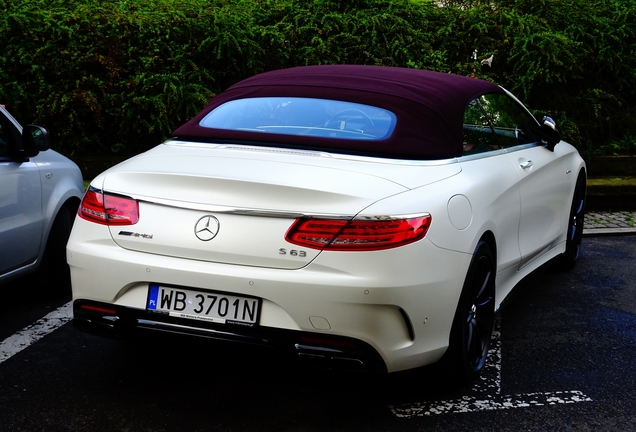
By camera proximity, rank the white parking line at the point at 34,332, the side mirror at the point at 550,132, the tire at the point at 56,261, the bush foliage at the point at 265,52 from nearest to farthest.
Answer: the white parking line at the point at 34,332 → the tire at the point at 56,261 → the side mirror at the point at 550,132 → the bush foliage at the point at 265,52

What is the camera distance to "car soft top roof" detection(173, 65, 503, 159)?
4195 mm

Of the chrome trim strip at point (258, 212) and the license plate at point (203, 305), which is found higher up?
the chrome trim strip at point (258, 212)

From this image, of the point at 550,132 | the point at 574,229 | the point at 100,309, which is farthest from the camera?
the point at 574,229

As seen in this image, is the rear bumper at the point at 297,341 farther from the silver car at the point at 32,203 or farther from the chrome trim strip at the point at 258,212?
the silver car at the point at 32,203

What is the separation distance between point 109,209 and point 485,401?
1.90 m

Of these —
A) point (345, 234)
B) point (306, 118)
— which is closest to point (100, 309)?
point (345, 234)

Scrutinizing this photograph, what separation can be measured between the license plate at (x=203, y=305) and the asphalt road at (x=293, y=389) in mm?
148

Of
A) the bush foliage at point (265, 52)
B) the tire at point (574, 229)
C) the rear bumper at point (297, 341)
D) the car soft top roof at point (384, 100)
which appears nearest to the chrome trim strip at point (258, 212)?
the rear bumper at point (297, 341)

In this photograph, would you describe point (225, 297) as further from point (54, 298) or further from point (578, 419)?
point (54, 298)

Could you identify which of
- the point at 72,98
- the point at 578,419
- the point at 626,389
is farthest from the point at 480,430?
the point at 72,98

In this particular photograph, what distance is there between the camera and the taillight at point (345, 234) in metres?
3.47

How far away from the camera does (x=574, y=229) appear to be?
6.84 m

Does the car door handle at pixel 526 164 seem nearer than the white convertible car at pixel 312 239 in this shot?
No

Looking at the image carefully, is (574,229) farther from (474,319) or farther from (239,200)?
(239,200)
